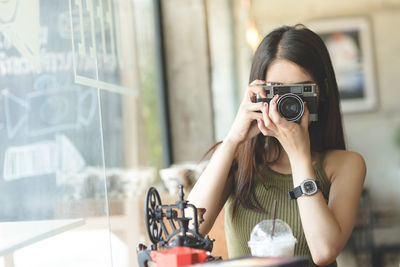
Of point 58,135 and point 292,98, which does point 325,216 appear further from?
point 58,135

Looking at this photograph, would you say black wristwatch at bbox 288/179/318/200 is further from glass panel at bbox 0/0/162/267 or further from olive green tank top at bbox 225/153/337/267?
glass panel at bbox 0/0/162/267

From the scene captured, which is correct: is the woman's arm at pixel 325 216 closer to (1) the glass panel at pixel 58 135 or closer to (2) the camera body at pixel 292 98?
(2) the camera body at pixel 292 98

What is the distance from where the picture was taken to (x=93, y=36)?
1.57 metres

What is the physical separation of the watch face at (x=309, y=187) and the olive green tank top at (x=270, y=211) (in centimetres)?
19

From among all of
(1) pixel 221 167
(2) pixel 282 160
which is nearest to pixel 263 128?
(1) pixel 221 167

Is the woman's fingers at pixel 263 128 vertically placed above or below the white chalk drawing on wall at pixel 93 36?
below

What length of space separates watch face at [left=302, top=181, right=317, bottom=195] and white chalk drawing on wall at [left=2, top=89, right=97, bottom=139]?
576mm

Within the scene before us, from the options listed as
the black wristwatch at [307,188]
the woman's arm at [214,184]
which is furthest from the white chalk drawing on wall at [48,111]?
the black wristwatch at [307,188]

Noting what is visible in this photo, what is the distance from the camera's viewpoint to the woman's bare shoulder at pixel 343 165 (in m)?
1.40

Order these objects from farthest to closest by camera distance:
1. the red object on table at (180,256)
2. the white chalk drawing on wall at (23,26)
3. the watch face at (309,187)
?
the watch face at (309,187) → the white chalk drawing on wall at (23,26) → the red object on table at (180,256)

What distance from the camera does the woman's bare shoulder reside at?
1403 mm

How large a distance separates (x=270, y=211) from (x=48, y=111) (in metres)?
0.60

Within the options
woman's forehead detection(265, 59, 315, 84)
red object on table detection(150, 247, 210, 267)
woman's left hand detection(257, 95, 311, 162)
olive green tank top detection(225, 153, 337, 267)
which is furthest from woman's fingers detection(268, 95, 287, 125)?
red object on table detection(150, 247, 210, 267)

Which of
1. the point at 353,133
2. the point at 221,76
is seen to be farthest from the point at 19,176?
the point at 353,133
